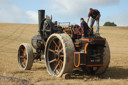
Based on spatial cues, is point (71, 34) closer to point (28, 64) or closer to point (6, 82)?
point (28, 64)

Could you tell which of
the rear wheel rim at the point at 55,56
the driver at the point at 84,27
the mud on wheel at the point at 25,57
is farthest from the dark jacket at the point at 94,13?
the mud on wheel at the point at 25,57

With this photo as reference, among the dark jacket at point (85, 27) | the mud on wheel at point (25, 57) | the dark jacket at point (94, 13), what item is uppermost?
the dark jacket at point (94, 13)

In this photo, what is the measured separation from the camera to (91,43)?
8.48 m

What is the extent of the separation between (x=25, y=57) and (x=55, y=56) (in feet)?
8.18

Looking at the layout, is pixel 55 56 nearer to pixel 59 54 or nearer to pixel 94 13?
pixel 59 54

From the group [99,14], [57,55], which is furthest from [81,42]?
[99,14]

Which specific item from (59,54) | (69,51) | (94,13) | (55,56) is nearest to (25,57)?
(55,56)

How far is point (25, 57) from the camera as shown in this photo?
11406 mm

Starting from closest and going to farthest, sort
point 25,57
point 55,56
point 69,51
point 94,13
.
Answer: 1. point 69,51
2. point 55,56
3. point 94,13
4. point 25,57

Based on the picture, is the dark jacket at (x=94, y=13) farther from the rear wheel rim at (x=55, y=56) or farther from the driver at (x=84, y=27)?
the rear wheel rim at (x=55, y=56)

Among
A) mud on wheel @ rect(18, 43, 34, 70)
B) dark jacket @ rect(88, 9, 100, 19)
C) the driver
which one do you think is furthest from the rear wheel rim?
dark jacket @ rect(88, 9, 100, 19)

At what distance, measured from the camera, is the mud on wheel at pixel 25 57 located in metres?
10.9

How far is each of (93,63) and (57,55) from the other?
1.51m

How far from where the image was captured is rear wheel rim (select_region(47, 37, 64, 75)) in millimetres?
9141
